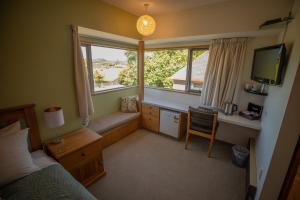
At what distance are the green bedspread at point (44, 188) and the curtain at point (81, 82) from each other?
3.82 feet

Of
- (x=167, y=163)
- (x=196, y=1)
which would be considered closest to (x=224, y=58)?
(x=196, y=1)

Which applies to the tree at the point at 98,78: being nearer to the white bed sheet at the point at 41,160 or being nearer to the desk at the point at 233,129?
the desk at the point at 233,129

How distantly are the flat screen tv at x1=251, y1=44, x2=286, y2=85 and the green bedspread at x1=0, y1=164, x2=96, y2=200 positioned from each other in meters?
2.27

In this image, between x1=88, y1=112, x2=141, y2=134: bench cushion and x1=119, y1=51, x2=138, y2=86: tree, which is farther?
x1=119, y1=51, x2=138, y2=86: tree

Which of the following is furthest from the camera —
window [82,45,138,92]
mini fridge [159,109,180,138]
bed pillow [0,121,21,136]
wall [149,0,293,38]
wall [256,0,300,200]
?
mini fridge [159,109,180,138]

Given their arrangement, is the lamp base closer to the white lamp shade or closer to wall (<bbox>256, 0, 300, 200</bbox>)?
the white lamp shade

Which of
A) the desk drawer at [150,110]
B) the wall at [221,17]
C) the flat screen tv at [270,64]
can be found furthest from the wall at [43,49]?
the flat screen tv at [270,64]

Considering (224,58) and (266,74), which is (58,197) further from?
(224,58)

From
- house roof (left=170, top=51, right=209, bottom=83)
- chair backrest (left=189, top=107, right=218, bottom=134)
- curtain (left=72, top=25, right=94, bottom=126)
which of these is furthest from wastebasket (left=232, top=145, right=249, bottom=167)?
curtain (left=72, top=25, right=94, bottom=126)

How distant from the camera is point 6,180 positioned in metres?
1.22

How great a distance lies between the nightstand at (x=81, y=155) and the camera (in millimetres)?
1730

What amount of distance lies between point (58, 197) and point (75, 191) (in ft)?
0.40

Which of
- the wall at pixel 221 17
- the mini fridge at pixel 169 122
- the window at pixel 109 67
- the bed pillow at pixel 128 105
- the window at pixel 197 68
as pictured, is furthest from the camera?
the bed pillow at pixel 128 105

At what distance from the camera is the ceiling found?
7.61ft
